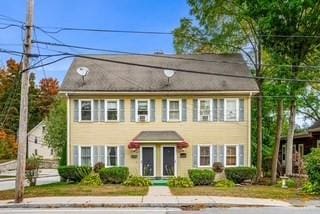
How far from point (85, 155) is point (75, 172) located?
1812 millimetres

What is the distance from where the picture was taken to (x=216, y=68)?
31922 mm

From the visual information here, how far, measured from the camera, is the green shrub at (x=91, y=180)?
86.4 ft

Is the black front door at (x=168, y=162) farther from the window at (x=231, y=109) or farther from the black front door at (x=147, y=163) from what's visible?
the window at (x=231, y=109)

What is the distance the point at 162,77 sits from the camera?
30812 millimetres

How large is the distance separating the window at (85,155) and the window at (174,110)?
502 cm

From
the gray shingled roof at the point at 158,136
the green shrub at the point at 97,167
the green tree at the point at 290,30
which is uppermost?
the green tree at the point at 290,30

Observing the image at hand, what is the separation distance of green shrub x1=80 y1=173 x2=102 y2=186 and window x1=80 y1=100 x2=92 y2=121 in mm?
3916

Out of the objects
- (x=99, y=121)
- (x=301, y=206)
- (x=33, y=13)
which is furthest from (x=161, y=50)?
(x=301, y=206)

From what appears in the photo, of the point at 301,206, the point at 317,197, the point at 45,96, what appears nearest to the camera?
the point at 301,206

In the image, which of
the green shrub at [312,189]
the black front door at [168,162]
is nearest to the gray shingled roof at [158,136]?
the black front door at [168,162]

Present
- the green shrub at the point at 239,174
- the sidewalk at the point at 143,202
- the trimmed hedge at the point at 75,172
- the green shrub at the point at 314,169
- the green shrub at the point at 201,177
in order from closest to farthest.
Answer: the sidewalk at the point at 143,202 → the green shrub at the point at 314,169 → the green shrub at the point at 201,177 → the green shrub at the point at 239,174 → the trimmed hedge at the point at 75,172

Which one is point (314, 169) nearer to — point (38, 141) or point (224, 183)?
point (224, 183)

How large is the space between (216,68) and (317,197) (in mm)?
13074

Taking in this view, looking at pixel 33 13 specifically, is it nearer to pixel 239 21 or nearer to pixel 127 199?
pixel 127 199
